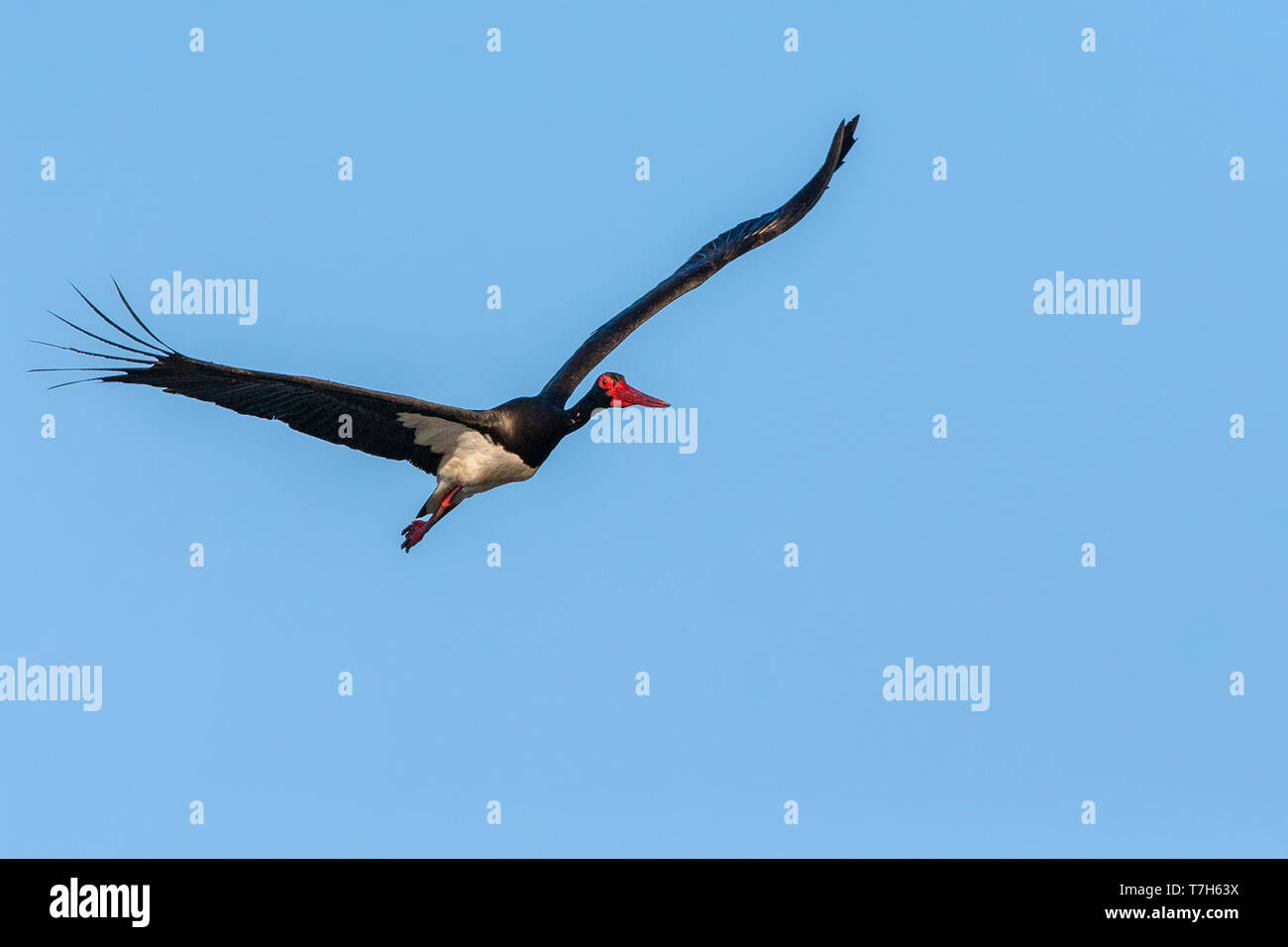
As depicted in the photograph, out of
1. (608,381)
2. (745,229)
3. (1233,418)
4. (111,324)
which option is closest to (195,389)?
(111,324)

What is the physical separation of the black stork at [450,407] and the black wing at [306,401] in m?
0.01

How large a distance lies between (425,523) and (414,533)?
0.72 ft

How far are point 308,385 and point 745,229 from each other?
8.60 m

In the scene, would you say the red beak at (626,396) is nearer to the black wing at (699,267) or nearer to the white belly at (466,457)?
the black wing at (699,267)

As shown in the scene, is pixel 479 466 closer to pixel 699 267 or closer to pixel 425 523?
pixel 425 523

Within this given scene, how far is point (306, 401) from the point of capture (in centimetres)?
2344

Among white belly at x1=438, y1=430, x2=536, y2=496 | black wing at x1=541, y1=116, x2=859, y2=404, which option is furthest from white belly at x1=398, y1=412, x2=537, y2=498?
black wing at x1=541, y1=116, x2=859, y2=404

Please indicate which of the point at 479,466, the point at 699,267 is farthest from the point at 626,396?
the point at 699,267

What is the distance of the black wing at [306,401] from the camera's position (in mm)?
21844

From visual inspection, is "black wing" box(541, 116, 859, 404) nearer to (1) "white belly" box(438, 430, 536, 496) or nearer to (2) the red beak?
(2) the red beak

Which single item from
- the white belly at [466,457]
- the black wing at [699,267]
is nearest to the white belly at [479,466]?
the white belly at [466,457]

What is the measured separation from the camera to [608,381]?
2522 centimetres

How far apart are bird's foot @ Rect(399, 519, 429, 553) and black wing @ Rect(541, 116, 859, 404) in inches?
99.7

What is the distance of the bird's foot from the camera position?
24984mm
